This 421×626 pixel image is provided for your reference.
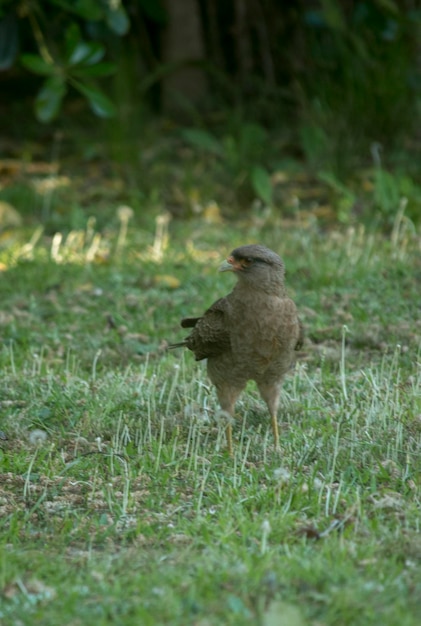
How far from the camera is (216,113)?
11.6 metres

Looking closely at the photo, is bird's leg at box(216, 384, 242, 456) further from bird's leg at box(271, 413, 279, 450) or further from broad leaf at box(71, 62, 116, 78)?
broad leaf at box(71, 62, 116, 78)

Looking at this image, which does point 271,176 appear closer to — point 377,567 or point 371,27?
point 371,27

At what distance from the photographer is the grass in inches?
135

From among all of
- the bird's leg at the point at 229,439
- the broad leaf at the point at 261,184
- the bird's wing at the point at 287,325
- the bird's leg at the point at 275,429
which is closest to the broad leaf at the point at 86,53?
the broad leaf at the point at 261,184

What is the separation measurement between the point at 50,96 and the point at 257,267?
4.35 m

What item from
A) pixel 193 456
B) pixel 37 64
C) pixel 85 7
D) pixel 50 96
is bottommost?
pixel 193 456

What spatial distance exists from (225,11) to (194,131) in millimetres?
2780

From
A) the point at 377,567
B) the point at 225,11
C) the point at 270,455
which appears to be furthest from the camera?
the point at 225,11

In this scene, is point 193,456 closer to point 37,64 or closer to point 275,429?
point 275,429

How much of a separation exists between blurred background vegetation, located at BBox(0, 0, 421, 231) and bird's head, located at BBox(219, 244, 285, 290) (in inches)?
150

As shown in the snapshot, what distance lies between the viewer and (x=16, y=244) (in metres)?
8.55

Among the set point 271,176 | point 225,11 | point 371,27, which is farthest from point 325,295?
point 225,11

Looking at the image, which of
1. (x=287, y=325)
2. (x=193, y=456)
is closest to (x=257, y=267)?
(x=287, y=325)

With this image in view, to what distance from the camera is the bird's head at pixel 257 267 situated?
4953 mm
